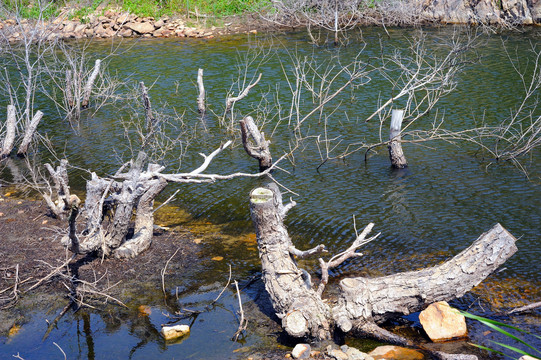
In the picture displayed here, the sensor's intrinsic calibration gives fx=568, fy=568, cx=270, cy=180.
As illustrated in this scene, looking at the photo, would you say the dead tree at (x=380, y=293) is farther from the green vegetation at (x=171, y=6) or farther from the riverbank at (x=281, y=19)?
the green vegetation at (x=171, y=6)

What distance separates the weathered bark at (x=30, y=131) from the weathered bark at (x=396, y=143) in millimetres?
7317

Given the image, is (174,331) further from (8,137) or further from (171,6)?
(171,6)

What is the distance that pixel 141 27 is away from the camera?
87.0 feet

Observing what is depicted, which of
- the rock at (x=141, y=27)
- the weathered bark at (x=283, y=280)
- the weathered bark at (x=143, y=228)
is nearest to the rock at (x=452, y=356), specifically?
the weathered bark at (x=283, y=280)

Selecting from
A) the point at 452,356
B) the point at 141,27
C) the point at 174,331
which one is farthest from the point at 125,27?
the point at 452,356

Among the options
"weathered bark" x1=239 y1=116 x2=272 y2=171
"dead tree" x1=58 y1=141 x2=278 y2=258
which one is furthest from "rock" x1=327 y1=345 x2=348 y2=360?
"weathered bark" x1=239 y1=116 x2=272 y2=171

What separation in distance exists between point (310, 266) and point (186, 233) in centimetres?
217

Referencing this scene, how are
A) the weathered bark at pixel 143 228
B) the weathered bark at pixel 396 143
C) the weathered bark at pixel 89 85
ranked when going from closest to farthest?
the weathered bark at pixel 143 228 → the weathered bark at pixel 396 143 → the weathered bark at pixel 89 85

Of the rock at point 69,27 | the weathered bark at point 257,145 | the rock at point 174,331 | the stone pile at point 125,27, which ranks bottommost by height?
the rock at point 69,27

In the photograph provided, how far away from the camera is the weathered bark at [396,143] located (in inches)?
419

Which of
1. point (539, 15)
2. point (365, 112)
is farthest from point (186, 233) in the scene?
point (539, 15)

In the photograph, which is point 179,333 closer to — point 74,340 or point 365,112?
point 74,340

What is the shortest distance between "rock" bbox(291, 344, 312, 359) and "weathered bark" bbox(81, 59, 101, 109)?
38.3ft

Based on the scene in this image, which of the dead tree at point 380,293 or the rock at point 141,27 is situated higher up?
the dead tree at point 380,293
